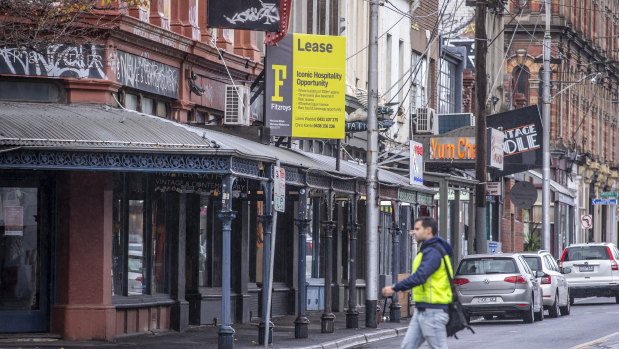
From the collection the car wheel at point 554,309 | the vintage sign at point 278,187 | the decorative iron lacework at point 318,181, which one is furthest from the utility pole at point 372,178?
the vintage sign at point 278,187

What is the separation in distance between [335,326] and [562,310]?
7.55 metres

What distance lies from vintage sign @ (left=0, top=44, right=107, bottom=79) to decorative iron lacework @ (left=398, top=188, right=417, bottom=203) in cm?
941

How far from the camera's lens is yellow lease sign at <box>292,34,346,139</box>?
2544 cm

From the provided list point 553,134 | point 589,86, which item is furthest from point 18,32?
point 589,86

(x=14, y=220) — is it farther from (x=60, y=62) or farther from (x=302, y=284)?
(x=302, y=284)

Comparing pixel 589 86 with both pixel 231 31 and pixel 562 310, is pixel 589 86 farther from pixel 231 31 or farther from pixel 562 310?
pixel 231 31

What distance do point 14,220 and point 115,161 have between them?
8.78 feet

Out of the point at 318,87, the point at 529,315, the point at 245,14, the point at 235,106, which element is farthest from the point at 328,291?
the point at 245,14

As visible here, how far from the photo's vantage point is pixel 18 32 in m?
16.9

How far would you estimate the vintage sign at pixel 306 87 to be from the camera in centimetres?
2547

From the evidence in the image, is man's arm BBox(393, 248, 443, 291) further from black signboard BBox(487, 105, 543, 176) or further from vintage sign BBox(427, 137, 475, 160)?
black signboard BBox(487, 105, 543, 176)

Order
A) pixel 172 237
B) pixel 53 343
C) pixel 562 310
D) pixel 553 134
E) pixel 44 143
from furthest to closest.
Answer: pixel 553 134
pixel 562 310
pixel 172 237
pixel 53 343
pixel 44 143

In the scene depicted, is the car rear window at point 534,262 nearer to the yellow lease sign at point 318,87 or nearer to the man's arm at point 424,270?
the yellow lease sign at point 318,87

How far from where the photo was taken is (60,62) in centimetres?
2034
